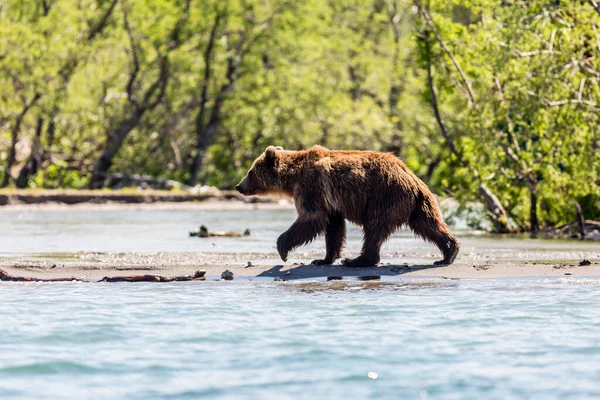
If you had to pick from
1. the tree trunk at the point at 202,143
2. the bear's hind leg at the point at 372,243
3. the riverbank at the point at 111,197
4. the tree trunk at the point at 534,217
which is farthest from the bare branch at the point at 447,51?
the tree trunk at the point at 202,143

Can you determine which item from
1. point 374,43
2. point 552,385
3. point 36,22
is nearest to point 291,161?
point 552,385

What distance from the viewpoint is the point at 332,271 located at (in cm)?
1173

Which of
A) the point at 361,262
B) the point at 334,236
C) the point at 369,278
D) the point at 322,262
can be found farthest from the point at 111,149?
the point at 369,278

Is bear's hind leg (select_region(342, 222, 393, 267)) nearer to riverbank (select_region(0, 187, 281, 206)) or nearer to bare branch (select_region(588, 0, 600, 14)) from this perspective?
bare branch (select_region(588, 0, 600, 14))

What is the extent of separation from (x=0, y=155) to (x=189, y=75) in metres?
7.76

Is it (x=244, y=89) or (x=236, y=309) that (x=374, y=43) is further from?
(x=236, y=309)

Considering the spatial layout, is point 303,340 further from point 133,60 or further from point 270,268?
point 133,60

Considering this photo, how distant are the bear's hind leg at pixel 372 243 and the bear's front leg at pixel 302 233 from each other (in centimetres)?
49

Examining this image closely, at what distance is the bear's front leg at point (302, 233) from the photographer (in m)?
11.6

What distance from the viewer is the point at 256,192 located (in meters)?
12.8

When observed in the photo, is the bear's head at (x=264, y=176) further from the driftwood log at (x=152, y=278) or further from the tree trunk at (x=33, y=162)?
the tree trunk at (x=33, y=162)

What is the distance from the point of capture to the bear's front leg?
11.6 m

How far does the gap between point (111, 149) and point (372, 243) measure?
2750 centimetres

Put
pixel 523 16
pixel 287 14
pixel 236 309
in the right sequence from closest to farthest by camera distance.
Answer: pixel 236 309 < pixel 523 16 < pixel 287 14
